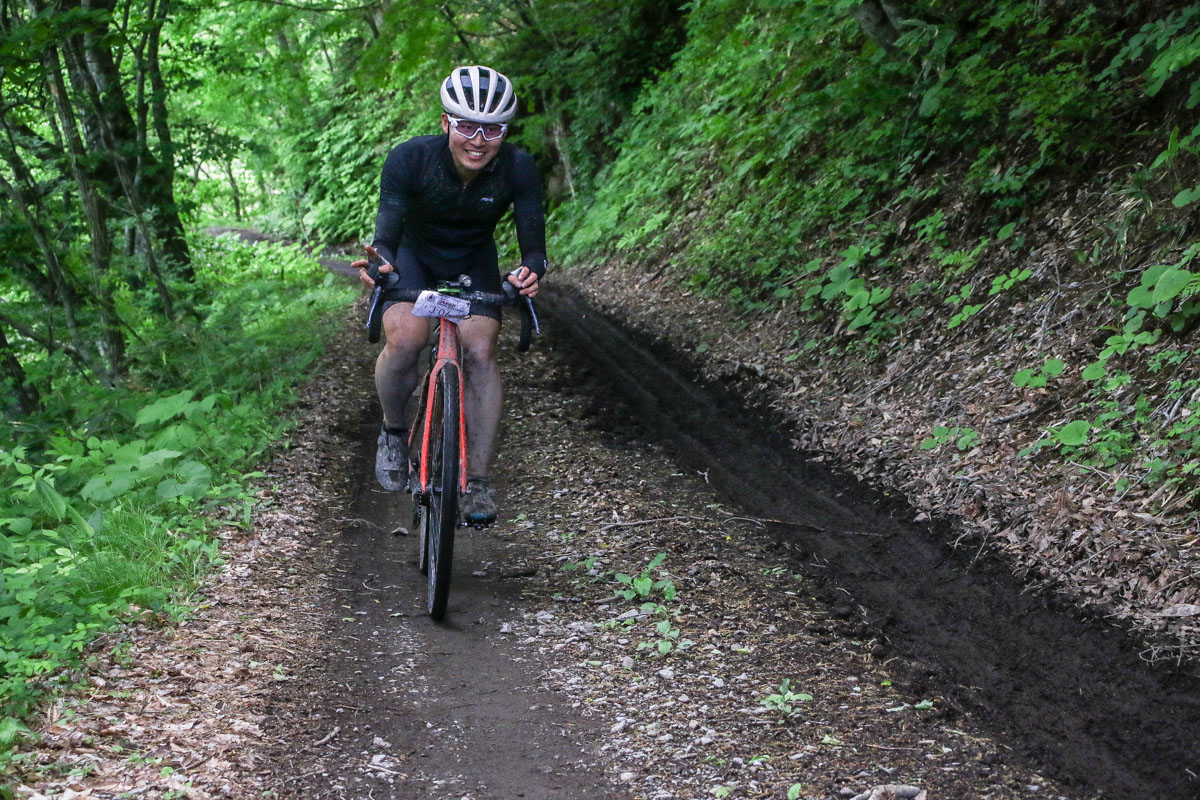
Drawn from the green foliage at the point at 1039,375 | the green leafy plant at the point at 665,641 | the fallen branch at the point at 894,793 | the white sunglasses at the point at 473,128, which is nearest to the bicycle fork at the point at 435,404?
the white sunglasses at the point at 473,128

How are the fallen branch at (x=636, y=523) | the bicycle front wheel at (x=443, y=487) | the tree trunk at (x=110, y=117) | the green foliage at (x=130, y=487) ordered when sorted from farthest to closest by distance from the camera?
the tree trunk at (x=110, y=117), the fallen branch at (x=636, y=523), the bicycle front wheel at (x=443, y=487), the green foliage at (x=130, y=487)

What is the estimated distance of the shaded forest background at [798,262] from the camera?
4891 mm

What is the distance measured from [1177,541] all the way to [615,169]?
49.2 ft

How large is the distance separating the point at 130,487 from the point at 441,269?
8.26 ft

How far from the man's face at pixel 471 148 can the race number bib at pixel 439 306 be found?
71 centimetres

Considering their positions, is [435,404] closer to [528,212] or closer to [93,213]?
[528,212]

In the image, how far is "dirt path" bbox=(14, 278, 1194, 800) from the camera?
313 centimetres

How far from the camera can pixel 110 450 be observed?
6.83 m

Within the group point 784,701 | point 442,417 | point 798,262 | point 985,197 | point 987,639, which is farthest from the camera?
point 798,262

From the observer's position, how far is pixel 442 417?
4.64m

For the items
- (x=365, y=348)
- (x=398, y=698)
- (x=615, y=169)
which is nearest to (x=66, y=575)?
(x=398, y=698)

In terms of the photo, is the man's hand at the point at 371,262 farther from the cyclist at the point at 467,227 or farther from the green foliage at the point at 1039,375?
the green foliage at the point at 1039,375

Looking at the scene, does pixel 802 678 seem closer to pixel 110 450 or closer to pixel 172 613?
pixel 172 613

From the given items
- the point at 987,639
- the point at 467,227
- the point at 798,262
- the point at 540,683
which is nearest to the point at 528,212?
the point at 467,227
